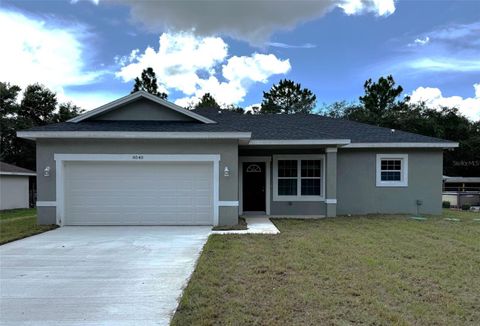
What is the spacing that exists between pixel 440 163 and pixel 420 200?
164 cm

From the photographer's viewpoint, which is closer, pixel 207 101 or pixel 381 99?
pixel 381 99

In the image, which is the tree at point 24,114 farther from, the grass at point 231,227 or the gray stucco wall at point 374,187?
the gray stucco wall at point 374,187

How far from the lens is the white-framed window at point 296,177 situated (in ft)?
46.1

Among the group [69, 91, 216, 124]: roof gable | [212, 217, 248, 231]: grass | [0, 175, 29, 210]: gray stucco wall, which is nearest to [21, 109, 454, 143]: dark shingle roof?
[69, 91, 216, 124]: roof gable

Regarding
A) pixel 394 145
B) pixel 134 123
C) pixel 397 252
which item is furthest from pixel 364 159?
pixel 134 123

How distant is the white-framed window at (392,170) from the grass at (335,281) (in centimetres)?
510

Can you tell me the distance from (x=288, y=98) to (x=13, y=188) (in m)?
28.8

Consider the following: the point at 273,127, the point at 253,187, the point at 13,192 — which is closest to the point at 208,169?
the point at 253,187

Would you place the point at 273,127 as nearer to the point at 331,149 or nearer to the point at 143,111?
the point at 331,149

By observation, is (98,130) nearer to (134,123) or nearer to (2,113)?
(134,123)

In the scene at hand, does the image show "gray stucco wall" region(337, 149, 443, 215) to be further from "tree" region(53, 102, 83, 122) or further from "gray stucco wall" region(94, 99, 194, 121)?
"tree" region(53, 102, 83, 122)

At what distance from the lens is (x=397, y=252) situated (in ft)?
24.6

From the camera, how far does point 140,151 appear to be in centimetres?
1135

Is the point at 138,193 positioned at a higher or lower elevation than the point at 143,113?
lower
